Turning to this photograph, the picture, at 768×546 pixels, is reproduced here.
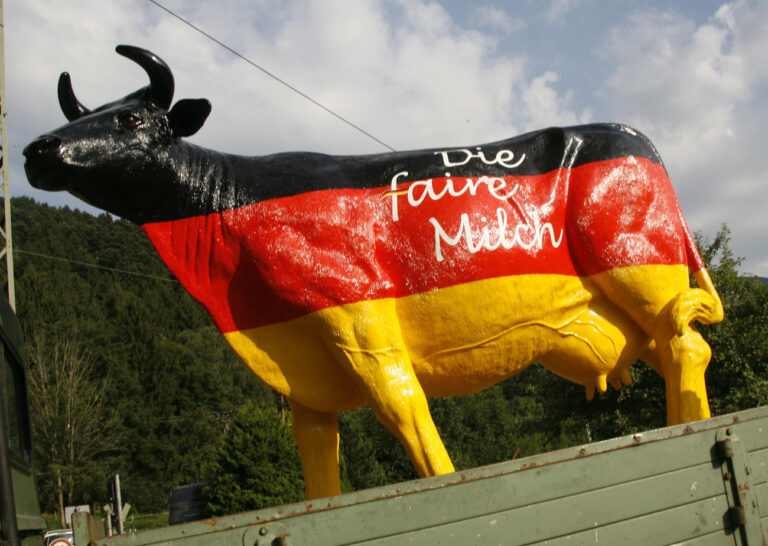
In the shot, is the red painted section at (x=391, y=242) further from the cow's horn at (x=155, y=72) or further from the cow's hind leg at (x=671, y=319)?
the cow's horn at (x=155, y=72)

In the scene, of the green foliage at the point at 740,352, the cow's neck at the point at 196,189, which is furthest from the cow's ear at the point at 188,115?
the green foliage at the point at 740,352

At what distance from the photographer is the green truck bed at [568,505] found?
8.17ft

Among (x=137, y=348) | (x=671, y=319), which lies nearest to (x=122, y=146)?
(x=671, y=319)

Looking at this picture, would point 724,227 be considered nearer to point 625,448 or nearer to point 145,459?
point 625,448

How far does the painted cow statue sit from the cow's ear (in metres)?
0.01

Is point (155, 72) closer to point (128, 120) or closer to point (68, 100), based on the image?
point (128, 120)

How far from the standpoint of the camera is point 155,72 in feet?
13.5

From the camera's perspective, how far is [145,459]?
42.2m

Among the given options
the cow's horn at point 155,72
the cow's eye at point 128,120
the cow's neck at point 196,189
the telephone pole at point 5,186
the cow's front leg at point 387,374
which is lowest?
the cow's front leg at point 387,374

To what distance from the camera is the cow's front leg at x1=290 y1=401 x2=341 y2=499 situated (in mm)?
4477

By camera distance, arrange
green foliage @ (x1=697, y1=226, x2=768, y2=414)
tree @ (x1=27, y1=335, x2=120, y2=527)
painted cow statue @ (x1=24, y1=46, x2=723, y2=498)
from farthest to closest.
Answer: tree @ (x1=27, y1=335, x2=120, y2=527) < green foliage @ (x1=697, y1=226, x2=768, y2=414) < painted cow statue @ (x1=24, y1=46, x2=723, y2=498)

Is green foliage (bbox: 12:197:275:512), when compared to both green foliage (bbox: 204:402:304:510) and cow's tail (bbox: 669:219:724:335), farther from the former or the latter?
cow's tail (bbox: 669:219:724:335)

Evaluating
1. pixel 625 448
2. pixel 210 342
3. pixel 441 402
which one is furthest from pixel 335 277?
pixel 210 342

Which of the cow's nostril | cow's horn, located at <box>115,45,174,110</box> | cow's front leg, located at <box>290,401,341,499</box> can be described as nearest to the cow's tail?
cow's front leg, located at <box>290,401,341,499</box>
